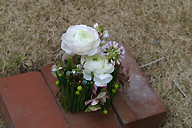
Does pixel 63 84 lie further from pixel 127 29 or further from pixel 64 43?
pixel 127 29

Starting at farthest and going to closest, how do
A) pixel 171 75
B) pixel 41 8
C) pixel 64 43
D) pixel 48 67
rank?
pixel 41 8 → pixel 171 75 → pixel 48 67 → pixel 64 43

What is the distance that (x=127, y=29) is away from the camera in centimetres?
264

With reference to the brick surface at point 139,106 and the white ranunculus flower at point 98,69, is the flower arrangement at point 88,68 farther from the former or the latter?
the brick surface at point 139,106

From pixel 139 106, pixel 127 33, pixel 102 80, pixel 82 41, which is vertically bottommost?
pixel 139 106

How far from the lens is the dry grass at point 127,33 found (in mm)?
2260

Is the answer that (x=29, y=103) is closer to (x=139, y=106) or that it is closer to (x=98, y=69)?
(x=98, y=69)

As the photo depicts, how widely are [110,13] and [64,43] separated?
131cm

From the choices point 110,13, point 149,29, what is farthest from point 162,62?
point 110,13

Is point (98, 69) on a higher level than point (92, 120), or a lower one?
higher

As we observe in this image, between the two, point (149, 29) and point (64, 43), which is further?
point (149, 29)

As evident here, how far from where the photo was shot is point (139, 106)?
1832 millimetres

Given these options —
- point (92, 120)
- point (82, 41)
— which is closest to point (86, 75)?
point (82, 41)

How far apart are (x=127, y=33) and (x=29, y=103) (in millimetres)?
1260

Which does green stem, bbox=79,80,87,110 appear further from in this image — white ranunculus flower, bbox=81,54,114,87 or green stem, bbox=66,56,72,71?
green stem, bbox=66,56,72,71
